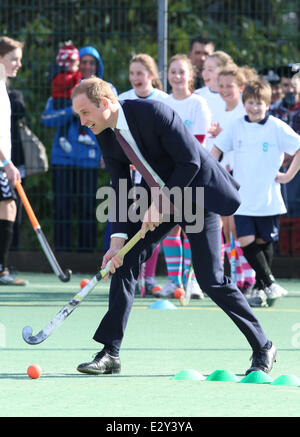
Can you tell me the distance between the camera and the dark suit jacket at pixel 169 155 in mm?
5359

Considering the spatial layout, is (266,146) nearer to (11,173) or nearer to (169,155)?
(11,173)

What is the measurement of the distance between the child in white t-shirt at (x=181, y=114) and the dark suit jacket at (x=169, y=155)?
114 inches

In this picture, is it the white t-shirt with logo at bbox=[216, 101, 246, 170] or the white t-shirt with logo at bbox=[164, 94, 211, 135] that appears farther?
the white t-shirt with logo at bbox=[216, 101, 246, 170]

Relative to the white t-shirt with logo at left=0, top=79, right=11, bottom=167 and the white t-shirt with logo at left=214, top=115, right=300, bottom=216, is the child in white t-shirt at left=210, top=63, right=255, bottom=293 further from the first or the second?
the white t-shirt with logo at left=0, top=79, right=11, bottom=167

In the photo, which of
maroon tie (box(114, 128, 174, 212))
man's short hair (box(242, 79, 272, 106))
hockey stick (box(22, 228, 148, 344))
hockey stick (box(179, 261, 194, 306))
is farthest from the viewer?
hockey stick (box(179, 261, 194, 306))

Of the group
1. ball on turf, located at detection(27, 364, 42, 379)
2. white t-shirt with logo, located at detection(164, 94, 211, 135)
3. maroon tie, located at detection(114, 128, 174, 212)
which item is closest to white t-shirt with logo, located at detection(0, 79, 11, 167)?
white t-shirt with logo, located at detection(164, 94, 211, 135)

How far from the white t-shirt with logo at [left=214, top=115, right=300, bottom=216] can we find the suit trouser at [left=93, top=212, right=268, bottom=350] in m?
2.80

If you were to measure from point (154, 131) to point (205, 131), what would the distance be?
3.20m

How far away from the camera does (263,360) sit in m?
5.54

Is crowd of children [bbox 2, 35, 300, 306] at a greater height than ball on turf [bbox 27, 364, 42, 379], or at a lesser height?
greater

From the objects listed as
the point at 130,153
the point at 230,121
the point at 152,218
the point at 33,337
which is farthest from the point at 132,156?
the point at 230,121

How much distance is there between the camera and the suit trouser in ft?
18.2
